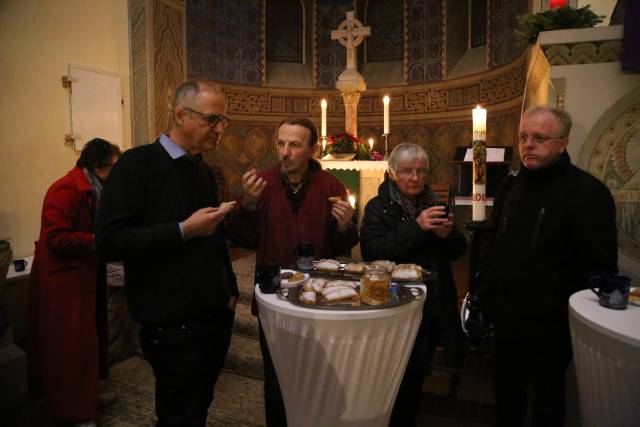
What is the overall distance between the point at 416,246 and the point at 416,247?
3cm

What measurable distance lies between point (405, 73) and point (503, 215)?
6.08 meters

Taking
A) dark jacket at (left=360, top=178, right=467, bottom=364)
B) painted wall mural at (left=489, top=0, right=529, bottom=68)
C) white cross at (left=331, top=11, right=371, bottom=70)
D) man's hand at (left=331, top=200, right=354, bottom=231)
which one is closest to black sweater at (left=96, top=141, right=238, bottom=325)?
man's hand at (left=331, top=200, right=354, bottom=231)


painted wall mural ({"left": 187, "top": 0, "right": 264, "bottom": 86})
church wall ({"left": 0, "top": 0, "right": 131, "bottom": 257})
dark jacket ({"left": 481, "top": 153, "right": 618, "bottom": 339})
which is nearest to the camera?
dark jacket ({"left": 481, "top": 153, "right": 618, "bottom": 339})

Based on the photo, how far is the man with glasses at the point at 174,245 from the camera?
1.54 metres

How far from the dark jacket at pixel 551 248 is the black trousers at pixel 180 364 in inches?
47.7

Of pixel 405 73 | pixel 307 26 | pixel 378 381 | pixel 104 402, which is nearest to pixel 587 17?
pixel 378 381

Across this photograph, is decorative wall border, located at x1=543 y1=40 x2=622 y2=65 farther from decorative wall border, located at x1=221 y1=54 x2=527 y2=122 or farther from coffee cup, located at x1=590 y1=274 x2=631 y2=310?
decorative wall border, located at x1=221 y1=54 x2=527 y2=122

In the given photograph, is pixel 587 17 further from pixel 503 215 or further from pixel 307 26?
pixel 307 26

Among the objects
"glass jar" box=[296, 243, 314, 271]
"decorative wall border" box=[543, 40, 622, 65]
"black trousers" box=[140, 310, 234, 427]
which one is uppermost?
"decorative wall border" box=[543, 40, 622, 65]

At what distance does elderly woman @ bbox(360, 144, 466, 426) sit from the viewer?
199 cm

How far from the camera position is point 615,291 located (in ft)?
4.81

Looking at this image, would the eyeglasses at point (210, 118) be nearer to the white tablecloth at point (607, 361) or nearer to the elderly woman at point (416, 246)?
the elderly woman at point (416, 246)

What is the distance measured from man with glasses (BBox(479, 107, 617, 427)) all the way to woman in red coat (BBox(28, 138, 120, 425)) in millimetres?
2074

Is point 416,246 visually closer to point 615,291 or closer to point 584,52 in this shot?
point 615,291
